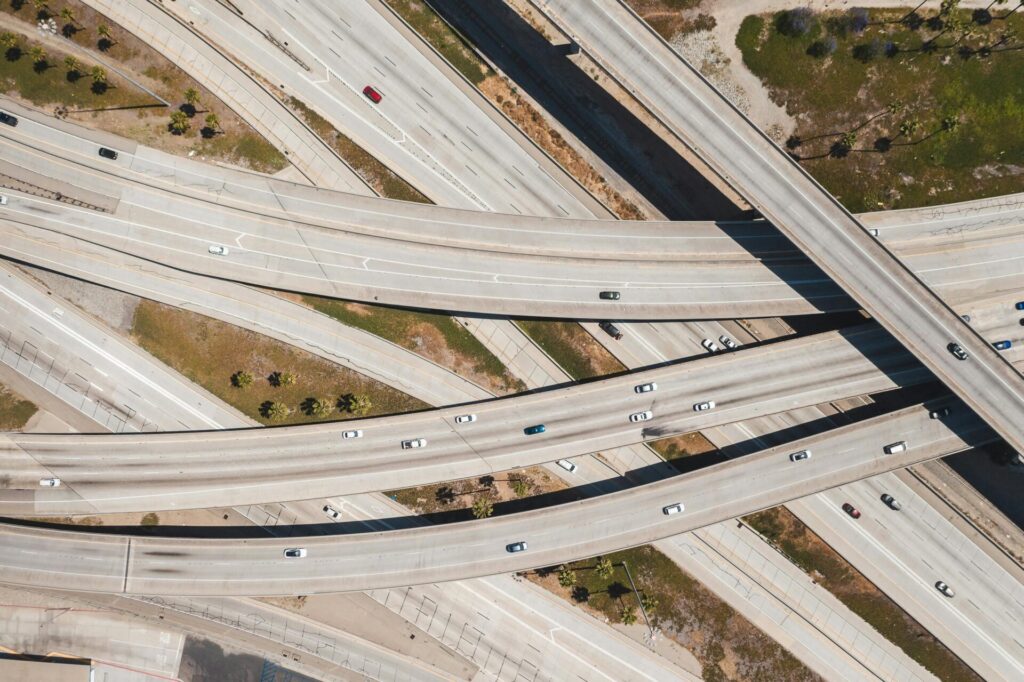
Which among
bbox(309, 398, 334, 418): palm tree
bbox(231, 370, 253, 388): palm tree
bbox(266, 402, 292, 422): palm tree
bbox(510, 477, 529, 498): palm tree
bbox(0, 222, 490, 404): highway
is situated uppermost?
bbox(0, 222, 490, 404): highway

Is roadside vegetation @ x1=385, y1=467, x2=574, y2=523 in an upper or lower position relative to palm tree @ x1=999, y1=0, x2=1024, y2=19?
lower

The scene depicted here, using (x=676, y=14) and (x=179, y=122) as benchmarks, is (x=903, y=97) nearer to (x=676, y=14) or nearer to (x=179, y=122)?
(x=676, y=14)

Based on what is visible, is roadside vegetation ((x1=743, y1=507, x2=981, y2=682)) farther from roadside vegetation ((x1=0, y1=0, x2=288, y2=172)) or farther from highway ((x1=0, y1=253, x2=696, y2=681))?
Answer: roadside vegetation ((x1=0, y1=0, x2=288, y2=172))

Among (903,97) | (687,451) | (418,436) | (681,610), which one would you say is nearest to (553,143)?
(418,436)

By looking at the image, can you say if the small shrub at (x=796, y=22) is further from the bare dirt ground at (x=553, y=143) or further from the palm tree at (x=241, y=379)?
the palm tree at (x=241, y=379)

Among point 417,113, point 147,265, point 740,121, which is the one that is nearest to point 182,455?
point 147,265

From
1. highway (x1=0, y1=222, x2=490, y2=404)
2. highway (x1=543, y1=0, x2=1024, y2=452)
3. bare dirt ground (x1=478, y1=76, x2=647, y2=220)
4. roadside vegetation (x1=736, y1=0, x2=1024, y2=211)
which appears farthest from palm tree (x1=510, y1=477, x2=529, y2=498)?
roadside vegetation (x1=736, y1=0, x2=1024, y2=211)

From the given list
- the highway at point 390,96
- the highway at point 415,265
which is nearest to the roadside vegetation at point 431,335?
the highway at point 415,265

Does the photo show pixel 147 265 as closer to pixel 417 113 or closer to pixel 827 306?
pixel 417 113
